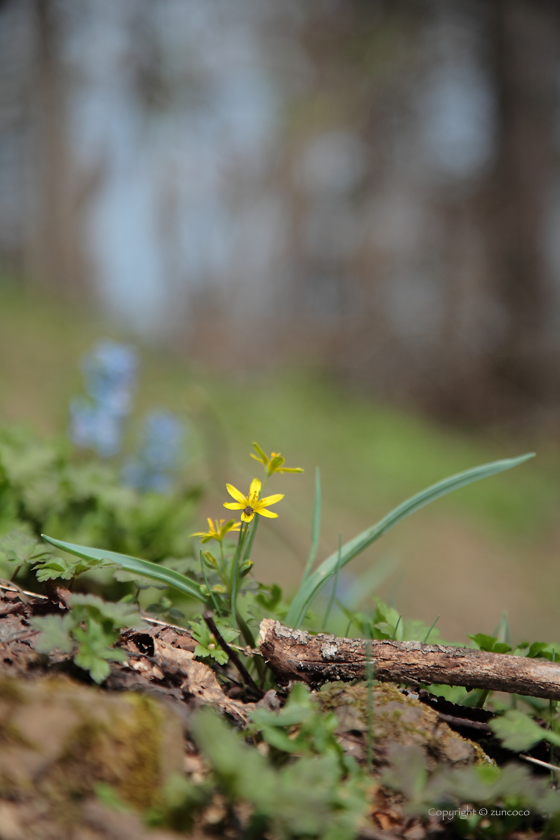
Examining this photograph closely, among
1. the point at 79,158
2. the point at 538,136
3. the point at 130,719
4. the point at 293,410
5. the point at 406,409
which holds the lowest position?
the point at 130,719

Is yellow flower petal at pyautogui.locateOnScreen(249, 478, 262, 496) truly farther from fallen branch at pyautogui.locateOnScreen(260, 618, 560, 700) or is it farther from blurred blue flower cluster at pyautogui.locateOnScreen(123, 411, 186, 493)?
blurred blue flower cluster at pyautogui.locateOnScreen(123, 411, 186, 493)

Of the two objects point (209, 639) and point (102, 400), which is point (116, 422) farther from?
point (209, 639)

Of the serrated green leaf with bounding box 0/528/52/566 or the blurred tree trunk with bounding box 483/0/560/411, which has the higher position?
the blurred tree trunk with bounding box 483/0/560/411

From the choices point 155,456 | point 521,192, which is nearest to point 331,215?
point 521,192

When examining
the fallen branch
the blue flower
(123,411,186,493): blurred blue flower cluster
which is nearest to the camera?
the fallen branch

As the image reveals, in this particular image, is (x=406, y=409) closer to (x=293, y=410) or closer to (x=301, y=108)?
(x=293, y=410)

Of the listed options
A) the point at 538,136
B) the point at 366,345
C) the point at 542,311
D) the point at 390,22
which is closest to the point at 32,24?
the point at 390,22

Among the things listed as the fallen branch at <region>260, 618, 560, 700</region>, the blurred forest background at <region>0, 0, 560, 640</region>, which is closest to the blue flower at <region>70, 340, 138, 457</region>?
the fallen branch at <region>260, 618, 560, 700</region>
